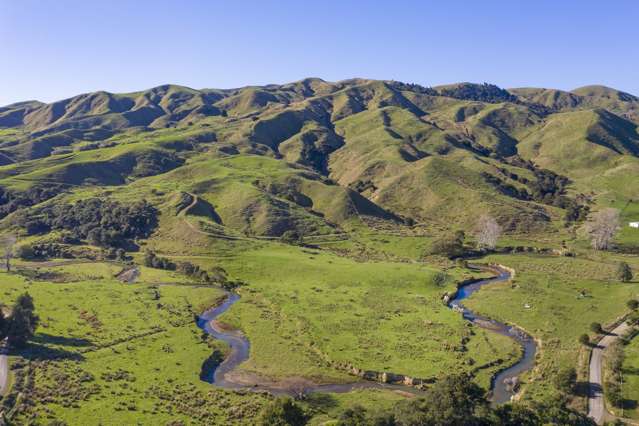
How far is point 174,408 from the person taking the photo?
58.8m

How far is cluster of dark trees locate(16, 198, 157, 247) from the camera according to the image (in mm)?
151750

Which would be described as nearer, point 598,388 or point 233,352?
point 598,388

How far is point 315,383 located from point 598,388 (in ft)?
128

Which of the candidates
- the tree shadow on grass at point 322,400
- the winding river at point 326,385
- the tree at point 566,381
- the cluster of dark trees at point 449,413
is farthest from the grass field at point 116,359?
the tree at point 566,381

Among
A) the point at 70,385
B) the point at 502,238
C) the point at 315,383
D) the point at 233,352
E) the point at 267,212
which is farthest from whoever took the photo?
the point at 267,212

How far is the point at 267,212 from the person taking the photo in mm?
170125

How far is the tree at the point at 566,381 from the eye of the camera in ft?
207

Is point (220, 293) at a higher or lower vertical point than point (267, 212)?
lower

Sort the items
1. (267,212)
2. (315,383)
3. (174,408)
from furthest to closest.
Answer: (267,212) → (315,383) → (174,408)

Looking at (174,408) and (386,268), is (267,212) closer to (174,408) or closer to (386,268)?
(386,268)

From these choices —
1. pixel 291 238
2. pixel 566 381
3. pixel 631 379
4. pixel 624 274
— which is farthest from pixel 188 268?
pixel 624 274

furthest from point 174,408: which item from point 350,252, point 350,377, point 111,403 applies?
point 350,252

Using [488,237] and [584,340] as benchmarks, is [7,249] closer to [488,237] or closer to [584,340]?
[584,340]

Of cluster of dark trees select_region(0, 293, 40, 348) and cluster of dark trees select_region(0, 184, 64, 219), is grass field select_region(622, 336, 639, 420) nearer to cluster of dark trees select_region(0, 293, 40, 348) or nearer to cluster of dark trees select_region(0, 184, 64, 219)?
cluster of dark trees select_region(0, 293, 40, 348)
